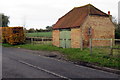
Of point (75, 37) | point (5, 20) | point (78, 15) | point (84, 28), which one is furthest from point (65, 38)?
point (5, 20)

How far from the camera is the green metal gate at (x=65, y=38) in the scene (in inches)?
757

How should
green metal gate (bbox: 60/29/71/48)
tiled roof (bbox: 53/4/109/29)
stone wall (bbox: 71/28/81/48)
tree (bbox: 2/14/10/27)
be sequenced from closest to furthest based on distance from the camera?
stone wall (bbox: 71/28/81/48) < tiled roof (bbox: 53/4/109/29) < green metal gate (bbox: 60/29/71/48) < tree (bbox: 2/14/10/27)

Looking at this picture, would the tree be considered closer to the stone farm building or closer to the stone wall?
the stone farm building

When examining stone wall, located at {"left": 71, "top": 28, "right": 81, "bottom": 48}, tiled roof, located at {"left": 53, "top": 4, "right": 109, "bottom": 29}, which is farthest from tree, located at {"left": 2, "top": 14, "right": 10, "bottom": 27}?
stone wall, located at {"left": 71, "top": 28, "right": 81, "bottom": 48}

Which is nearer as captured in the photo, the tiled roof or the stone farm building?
the stone farm building

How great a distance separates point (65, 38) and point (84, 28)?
3.10m

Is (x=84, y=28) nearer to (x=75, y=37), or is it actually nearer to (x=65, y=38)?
(x=75, y=37)

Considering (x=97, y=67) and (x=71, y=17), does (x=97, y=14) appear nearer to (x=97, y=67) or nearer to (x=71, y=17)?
(x=71, y=17)

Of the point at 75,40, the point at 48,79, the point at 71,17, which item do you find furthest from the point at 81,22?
the point at 48,79

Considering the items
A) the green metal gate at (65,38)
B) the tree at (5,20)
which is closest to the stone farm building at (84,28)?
the green metal gate at (65,38)

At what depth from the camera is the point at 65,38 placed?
19.7 meters

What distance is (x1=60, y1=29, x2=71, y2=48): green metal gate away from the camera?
19.2 meters

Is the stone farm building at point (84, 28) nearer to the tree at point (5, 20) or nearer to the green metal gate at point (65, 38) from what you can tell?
the green metal gate at point (65, 38)

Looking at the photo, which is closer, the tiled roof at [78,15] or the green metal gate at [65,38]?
the tiled roof at [78,15]
